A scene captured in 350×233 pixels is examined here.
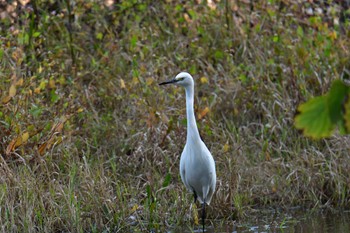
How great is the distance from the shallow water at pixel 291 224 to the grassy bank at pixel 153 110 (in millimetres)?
132

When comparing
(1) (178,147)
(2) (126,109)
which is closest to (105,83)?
(2) (126,109)

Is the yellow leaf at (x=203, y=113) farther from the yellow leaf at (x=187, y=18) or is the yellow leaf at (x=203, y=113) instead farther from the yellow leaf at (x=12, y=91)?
the yellow leaf at (x=187, y=18)

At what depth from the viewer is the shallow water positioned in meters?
5.10

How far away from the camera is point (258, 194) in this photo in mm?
5938

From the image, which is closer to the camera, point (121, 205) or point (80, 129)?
point (121, 205)

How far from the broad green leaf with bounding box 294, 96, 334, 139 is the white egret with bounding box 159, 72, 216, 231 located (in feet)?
14.4

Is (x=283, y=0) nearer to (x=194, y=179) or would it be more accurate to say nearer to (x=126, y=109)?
(x=126, y=109)

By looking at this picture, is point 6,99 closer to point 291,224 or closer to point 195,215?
point 195,215

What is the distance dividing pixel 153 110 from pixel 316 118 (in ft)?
18.6

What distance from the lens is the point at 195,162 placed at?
16.6 ft

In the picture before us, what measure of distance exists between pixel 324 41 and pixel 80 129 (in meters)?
2.82

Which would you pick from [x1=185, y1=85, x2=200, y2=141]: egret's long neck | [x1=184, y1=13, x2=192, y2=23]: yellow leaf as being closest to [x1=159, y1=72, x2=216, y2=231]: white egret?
[x1=185, y1=85, x2=200, y2=141]: egret's long neck

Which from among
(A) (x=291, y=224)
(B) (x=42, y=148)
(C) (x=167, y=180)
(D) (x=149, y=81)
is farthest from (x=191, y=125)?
(D) (x=149, y=81)

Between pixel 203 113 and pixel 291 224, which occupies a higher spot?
pixel 203 113
